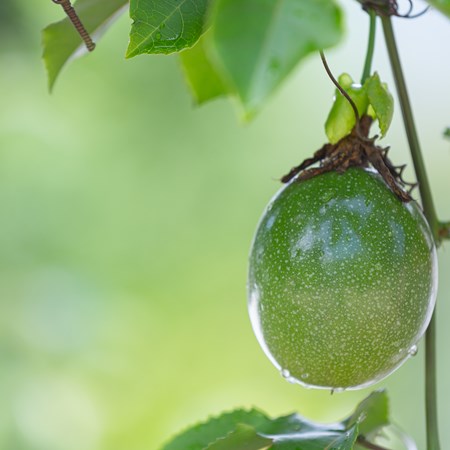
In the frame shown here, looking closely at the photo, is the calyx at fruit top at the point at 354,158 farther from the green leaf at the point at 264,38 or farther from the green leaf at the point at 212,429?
the green leaf at the point at 264,38

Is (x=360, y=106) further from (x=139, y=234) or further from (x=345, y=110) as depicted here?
(x=139, y=234)

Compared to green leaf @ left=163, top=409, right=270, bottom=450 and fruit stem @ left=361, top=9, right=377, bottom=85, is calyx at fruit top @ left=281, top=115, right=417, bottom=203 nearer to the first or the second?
fruit stem @ left=361, top=9, right=377, bottom=85

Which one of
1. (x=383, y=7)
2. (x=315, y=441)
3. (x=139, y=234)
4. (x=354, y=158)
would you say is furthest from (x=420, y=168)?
Result: (x=139, y=234)

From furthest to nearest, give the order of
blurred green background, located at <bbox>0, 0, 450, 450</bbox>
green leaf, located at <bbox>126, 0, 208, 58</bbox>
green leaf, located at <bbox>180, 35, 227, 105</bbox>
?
blurred green background, located at <bbox>0, 0, 450, 450</bbox> → green leaf, located at <bbox>180, 35, 227, 105</bbox> → green leaf, located at <bbox>126, 0, 208, 58</bbox>

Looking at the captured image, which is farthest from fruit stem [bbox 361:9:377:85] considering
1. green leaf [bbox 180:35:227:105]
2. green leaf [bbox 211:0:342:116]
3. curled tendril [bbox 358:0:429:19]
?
green leaf [bbox 211:0:342:116]

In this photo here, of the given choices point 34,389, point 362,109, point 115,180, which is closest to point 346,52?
point 115,180

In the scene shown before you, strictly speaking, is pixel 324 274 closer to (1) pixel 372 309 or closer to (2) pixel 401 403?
(1) pixel 372 309
